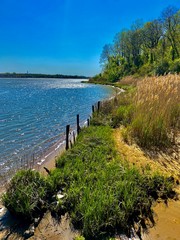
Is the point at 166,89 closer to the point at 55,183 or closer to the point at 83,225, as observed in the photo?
the point at 55,183

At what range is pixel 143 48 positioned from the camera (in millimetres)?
57688

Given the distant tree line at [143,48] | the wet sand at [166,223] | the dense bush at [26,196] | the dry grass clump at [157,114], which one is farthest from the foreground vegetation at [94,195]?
the distant tree line at [143,48]

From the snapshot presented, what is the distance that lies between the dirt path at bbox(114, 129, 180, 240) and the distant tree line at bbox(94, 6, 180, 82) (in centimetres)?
3301

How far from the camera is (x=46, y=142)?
8.89 m

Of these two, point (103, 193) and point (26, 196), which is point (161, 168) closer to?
point (103, 193)

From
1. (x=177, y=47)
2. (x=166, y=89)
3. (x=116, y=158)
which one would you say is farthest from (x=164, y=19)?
(x=116, y=158)

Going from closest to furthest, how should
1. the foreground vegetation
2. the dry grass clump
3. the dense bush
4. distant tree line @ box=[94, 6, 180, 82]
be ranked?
the foreground vegetation
the dense bush
the dry grass clump
distant tree line @ box=[94, 6, 180, 82]

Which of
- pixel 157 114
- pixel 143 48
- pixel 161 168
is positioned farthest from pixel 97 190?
pixel 143 48

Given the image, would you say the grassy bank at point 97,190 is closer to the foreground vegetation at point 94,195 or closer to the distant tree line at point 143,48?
the foreground vegetation at point 94,195

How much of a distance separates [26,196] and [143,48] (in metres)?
59.7

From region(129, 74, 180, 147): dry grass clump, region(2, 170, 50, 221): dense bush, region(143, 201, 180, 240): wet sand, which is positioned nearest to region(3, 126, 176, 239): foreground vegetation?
region(2, 170, 50, 221): dense bush

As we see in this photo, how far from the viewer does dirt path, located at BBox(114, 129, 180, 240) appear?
313cm

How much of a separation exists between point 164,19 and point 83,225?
44.2 m

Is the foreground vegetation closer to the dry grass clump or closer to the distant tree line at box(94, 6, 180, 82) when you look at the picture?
the dry grass clump
